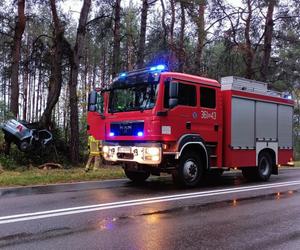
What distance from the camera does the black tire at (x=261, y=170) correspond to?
14422 millimetres

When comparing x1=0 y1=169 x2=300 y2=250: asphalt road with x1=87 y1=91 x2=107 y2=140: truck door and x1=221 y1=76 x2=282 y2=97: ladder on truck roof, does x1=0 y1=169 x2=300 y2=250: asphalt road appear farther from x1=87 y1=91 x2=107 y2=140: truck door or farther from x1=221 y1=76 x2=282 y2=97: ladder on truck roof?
x1=221 y1=76 x2=282 y2=97: ladder on truck roof

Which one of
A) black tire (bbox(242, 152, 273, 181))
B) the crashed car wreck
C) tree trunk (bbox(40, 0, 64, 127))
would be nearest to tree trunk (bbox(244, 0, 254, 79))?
tree trunk (bbox(40, 0, 64, 127))

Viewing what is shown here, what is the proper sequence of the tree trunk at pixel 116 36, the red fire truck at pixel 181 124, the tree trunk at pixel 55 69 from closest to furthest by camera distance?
the red fire truck at pixel 181 124 < the tree trunk at pixel 55 69 < the tree trunk at pixel 116 36

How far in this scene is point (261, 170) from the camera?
1452cm

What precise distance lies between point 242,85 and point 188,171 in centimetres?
359

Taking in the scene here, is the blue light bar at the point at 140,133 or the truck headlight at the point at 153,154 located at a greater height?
the blue light bar at the point at 140,133

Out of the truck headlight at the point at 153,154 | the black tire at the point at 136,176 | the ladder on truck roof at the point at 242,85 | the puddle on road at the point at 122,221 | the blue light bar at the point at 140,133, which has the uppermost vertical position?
the ladder on truck roof at the point at 242,85

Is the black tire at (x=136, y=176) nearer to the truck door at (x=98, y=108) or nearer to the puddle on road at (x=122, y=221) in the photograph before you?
the truck door at (x=98, y=108)

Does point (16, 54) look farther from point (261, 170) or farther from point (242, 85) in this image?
point (261, 170)

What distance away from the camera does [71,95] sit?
66.0ft

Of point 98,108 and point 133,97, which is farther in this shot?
point 98,108

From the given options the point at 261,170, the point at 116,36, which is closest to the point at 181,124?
the point at 261,170

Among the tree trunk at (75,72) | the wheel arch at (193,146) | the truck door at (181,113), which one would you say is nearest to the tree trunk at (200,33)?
the tree trunk at (75,72)

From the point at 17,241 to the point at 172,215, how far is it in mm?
2941
